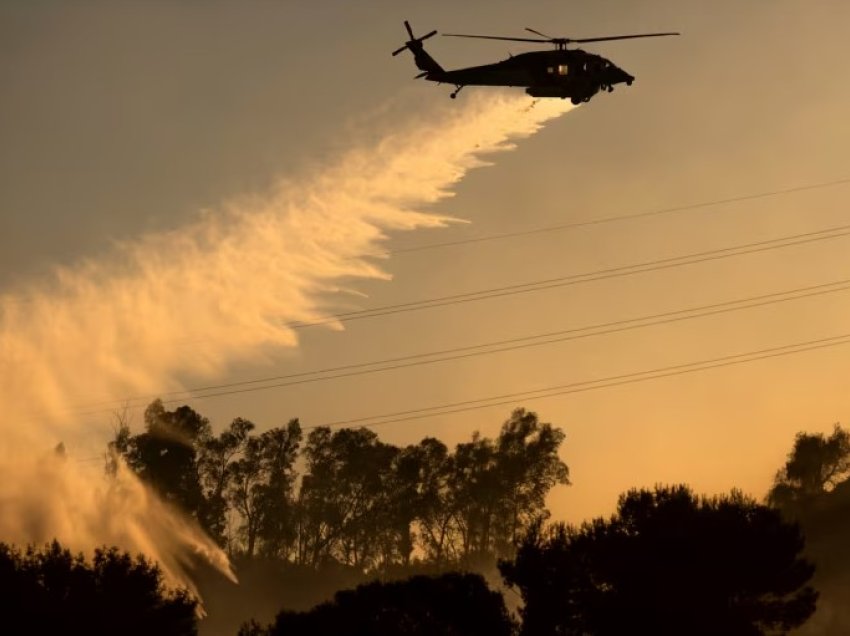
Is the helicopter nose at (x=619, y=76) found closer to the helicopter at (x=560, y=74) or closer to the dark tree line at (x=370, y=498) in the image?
the helicopter at (x=560, y=74)

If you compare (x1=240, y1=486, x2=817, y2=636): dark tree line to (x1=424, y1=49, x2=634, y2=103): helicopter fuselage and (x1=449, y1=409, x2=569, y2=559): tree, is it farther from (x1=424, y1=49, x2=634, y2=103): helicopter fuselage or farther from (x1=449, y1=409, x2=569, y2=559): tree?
(x1=449, y1=409, x2=569, y2=559): tree

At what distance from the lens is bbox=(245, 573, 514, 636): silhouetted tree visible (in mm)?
91000

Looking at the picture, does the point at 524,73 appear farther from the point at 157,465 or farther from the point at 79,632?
the point at 157,465

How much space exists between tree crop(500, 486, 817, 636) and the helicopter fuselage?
31801 millimetres

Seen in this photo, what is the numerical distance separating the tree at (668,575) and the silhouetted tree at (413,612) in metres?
3.25

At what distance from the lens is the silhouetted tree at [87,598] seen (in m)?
90.4

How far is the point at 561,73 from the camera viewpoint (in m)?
92.2

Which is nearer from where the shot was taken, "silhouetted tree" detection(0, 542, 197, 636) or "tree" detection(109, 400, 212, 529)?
"silhouetted tree" detection(0, 542, 197, 636)

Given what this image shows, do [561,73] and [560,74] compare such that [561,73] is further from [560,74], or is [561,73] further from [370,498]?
[370,498]

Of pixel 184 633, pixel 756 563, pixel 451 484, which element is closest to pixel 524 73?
pixel 756 563

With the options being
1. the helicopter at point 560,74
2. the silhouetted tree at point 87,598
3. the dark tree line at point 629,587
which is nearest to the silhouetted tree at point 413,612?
the dark tree line at point 629,587

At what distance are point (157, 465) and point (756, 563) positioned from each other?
4527 inches

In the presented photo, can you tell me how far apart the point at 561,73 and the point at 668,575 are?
35.4 m

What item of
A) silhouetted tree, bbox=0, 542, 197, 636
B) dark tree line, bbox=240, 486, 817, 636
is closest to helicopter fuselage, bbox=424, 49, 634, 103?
dark tree line, bbox=240, 486, 817, 636
